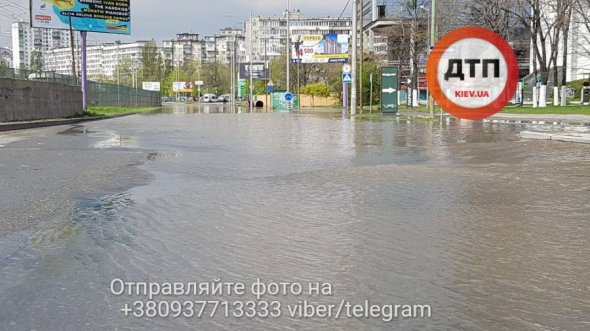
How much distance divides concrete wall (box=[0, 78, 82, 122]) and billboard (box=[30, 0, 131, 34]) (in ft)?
22.2

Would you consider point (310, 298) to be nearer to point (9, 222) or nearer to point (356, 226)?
point (356, 226)

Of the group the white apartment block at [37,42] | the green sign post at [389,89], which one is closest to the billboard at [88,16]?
the green sign post at [389,89]

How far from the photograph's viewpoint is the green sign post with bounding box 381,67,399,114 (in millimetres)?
43438

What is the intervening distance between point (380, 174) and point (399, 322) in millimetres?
7377

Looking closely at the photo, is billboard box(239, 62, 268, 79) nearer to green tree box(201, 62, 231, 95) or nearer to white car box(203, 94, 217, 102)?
white car box(203, 94, 217, 102)

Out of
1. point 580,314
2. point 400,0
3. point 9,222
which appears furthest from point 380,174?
point 400,0

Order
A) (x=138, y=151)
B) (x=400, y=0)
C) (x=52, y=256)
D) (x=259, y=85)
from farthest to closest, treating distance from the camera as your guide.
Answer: (x=259, y=85)
(x=400, y=0)
(x=138, y=151)
(x=52, y=256)

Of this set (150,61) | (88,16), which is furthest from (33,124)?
(150,61)

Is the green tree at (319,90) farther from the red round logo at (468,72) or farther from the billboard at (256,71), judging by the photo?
the red round logo at (468,72)

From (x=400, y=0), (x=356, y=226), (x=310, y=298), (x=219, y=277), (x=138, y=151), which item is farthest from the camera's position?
(x=400, y=0)

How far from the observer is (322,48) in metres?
81.0

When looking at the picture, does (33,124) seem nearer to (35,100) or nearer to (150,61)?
(35,100)

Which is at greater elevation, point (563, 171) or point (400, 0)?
point (400, 0)

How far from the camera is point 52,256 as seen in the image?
5703 mm
